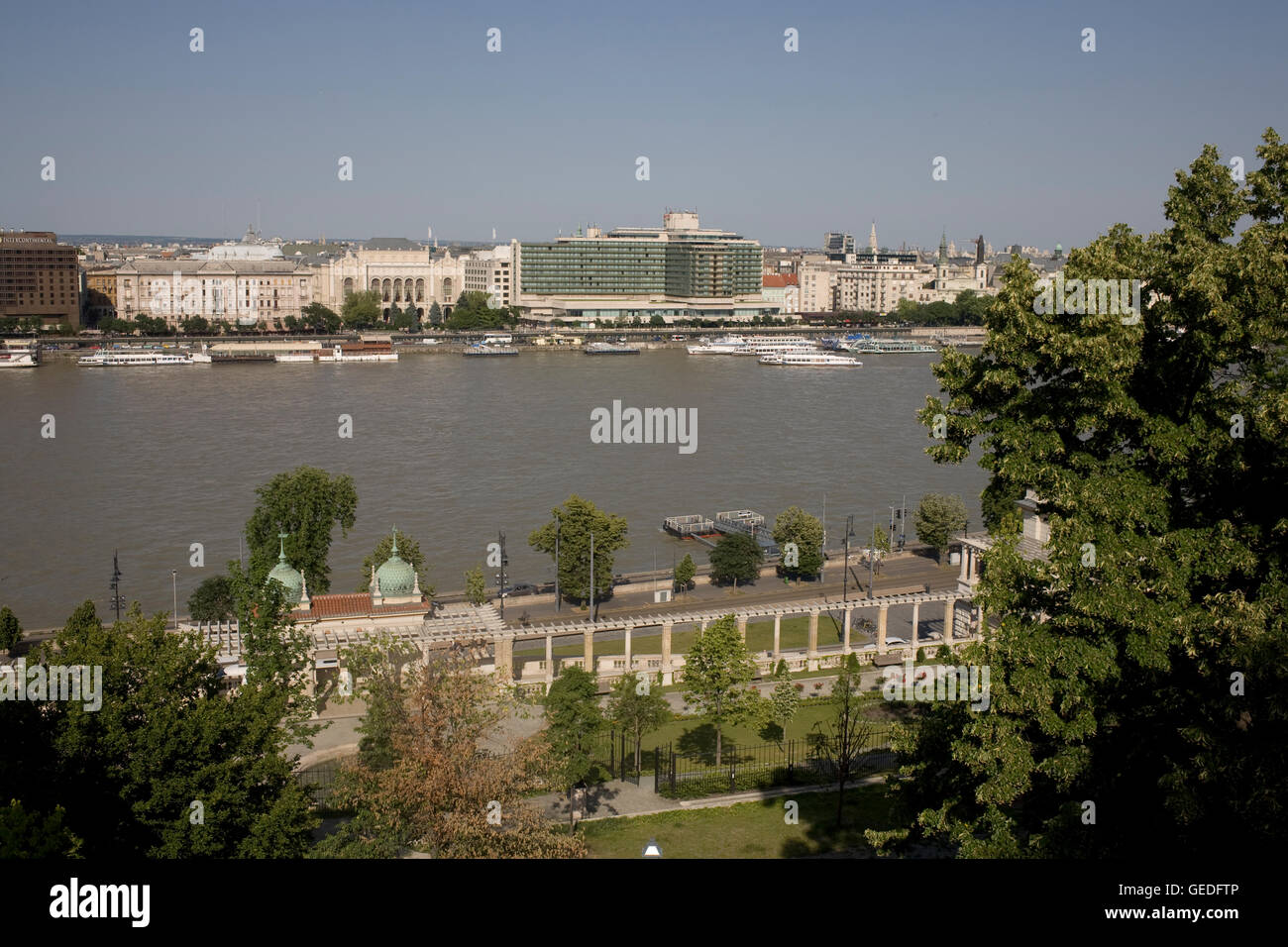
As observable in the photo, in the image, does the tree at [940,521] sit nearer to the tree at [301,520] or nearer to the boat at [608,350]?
the tree at [301,520]

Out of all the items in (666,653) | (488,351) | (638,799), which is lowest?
(638,799)

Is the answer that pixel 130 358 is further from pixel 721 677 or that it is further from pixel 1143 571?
pixel 1143 571

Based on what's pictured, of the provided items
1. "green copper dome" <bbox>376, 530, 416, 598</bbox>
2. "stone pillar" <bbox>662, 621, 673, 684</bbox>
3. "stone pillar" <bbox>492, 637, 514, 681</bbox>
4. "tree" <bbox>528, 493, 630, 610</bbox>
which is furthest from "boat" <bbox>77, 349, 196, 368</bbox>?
"stone pillar" <bbox>662, 621, 673, 684</bbox>

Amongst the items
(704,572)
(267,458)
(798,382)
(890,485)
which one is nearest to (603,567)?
(704,572)

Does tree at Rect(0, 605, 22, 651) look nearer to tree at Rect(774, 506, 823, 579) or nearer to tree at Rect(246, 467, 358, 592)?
tree at Rect(246, 467, 358, 592)

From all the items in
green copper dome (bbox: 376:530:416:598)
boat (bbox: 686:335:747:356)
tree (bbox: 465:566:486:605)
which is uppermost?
boat (bbox: 686:335:747:356)

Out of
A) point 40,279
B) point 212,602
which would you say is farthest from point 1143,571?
point 40,279
